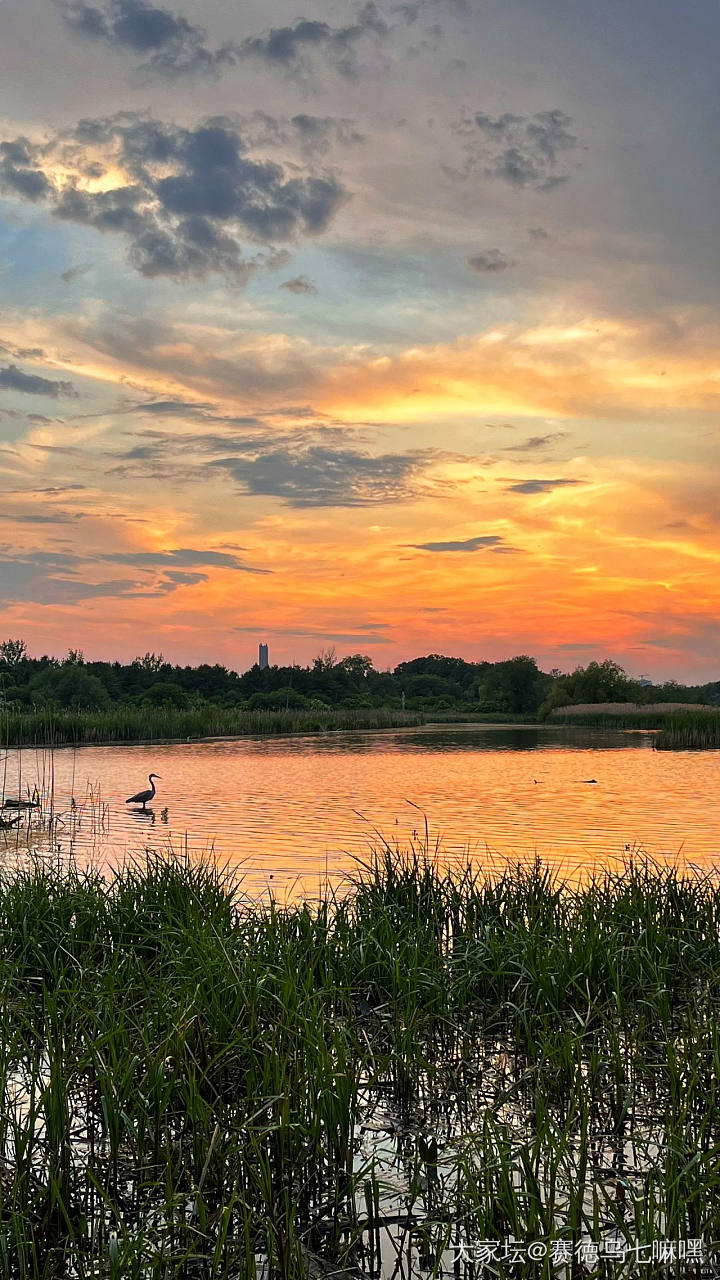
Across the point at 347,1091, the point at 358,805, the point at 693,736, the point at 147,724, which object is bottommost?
the point at 358,805

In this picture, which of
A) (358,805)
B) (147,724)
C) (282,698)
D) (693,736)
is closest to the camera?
(358,805)

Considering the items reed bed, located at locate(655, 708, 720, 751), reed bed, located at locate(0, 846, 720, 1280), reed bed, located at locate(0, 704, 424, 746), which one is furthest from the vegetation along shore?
reed bed, located at locate(0, 846, 720, 1280)

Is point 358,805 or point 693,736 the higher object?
point 693,736

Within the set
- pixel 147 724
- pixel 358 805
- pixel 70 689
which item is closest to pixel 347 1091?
pixel 358 805

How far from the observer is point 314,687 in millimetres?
88625

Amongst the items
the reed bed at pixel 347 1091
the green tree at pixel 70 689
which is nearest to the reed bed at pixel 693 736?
the green tree at pixel 70 689

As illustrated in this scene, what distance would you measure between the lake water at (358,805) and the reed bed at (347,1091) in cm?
352

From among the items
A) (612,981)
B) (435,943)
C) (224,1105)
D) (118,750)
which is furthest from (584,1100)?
(118,750)

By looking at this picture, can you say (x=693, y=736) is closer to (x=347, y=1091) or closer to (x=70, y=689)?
(x=70, y=689)

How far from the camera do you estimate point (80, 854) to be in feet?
50.9

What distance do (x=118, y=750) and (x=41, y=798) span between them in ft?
56.3

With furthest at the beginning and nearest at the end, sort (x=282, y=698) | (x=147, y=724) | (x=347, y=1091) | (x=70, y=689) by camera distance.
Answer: (x=282, y=698) < (x=70, y=689) < (x=147, y=724) < (x=347, y=1091)

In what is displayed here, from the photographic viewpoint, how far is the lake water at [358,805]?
1559 cm

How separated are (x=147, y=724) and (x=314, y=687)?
Result: 41485 millimetres
